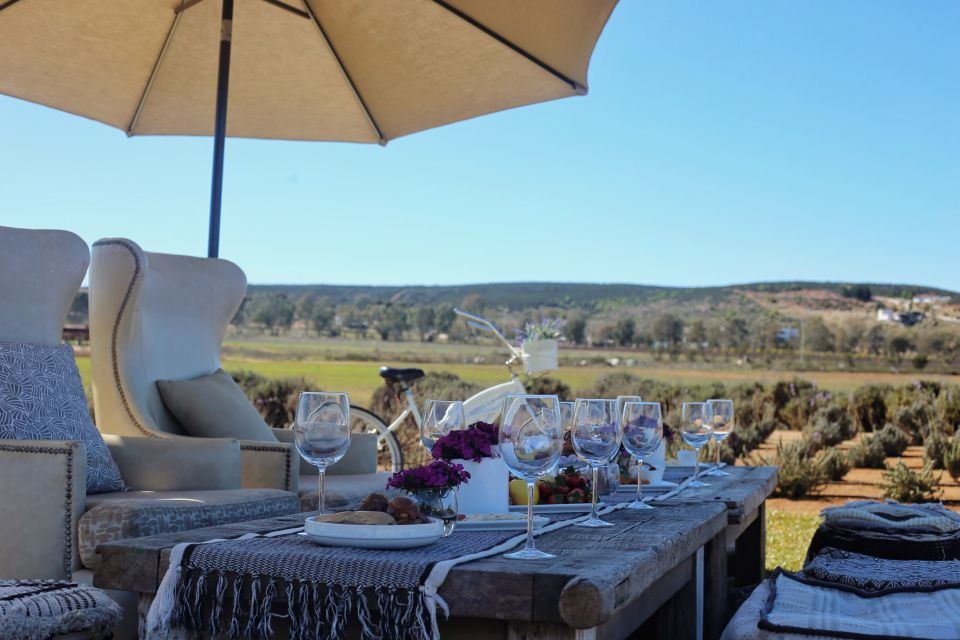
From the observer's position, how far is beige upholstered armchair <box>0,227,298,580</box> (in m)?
2.31

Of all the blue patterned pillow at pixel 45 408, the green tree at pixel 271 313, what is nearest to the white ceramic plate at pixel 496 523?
the blue patterned pillow at pixel 45 408

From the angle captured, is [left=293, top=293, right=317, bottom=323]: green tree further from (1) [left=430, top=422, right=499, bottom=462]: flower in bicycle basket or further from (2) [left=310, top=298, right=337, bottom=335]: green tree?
(1) [left=430, top=422, right=499, bottom=462]: flower in bicycle basket

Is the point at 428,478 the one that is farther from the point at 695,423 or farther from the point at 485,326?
the point at 485,326

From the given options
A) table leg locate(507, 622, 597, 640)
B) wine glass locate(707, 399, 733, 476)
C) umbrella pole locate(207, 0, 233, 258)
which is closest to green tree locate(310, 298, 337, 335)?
umbrella pole locate(207, 0, 233, 258)

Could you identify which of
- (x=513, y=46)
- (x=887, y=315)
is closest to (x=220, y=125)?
(x=513, y=46)

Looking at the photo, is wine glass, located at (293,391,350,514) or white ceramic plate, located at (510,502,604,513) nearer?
wine glass, located at (293,391,350,514)

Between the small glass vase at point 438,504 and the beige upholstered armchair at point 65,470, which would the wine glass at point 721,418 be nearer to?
the beige upholstered armchair at point 65,470

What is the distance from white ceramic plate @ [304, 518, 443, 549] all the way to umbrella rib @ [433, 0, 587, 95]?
2846 mm

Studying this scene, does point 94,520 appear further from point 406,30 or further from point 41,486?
point 406,30

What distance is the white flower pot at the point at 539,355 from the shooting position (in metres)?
6.16

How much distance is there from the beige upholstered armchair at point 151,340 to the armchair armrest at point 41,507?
816mm

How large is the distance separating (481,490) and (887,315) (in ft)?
52.8

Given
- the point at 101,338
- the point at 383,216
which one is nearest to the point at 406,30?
the point at 101,338

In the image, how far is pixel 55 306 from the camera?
3.20 m
